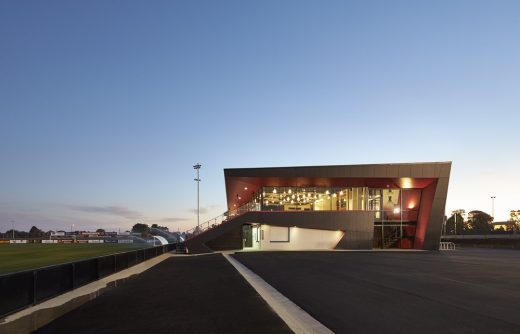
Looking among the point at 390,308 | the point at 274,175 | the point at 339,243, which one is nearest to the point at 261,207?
the point at 274,175

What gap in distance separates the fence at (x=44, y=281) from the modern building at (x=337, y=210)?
1241 inches

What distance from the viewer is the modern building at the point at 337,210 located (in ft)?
163

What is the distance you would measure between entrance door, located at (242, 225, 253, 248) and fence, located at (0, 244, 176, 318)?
3400cm

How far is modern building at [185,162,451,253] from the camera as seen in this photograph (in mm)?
49656

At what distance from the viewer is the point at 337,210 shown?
50.7 m

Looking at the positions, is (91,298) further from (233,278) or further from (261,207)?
(261,207)

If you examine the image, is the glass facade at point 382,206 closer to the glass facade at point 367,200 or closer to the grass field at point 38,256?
the glass facade at point 367,200

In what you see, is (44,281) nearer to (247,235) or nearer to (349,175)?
(349,175)

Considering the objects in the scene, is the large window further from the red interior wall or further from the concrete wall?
the red interior wall

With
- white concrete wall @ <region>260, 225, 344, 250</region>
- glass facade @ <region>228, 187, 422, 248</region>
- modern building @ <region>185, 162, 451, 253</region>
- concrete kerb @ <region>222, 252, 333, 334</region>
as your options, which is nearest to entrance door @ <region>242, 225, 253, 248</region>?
modern building @ <region>185, 162, 451, 253</region>

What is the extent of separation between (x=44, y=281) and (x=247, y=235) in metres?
43.1

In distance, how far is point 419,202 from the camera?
174 feet

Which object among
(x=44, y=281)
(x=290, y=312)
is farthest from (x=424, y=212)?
(x=44, y=281)

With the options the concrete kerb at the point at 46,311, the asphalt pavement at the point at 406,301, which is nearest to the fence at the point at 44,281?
the concrete kerb at the point at 46,311
